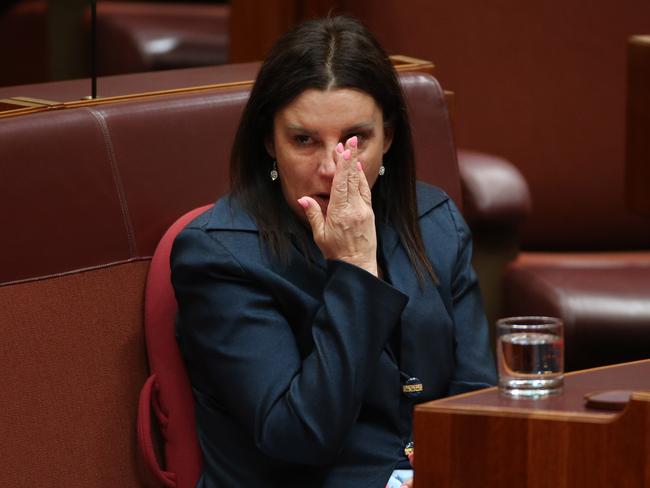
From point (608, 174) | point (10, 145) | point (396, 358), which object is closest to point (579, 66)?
point (608, 174)

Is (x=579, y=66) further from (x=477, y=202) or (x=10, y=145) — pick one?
(x=10, y=145)

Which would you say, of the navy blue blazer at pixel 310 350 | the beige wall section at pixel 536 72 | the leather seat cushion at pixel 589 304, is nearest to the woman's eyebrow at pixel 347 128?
the navy blue blazer at pixel 310 350

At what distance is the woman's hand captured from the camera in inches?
61.2

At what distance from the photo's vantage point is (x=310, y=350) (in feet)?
5.26

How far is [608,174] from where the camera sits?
297 centimetres

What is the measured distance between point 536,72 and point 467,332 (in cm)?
128

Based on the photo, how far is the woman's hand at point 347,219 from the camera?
155cm

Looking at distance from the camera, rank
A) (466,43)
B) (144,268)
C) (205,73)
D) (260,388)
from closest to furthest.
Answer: (260,388) → (144,268) → (205,73) → (466,43)

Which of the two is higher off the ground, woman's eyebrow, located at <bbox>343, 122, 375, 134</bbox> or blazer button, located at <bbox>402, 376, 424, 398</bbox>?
woman's eyebrow, located at <bbox>343, 122, 375, 134</bbox>

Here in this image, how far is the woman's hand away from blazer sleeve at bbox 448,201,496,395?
0.78ft

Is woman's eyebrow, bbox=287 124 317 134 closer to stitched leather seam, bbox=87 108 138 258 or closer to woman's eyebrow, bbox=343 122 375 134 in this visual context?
woman's eyebrow, bbox=343 122 375 134

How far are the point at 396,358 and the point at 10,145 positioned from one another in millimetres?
530

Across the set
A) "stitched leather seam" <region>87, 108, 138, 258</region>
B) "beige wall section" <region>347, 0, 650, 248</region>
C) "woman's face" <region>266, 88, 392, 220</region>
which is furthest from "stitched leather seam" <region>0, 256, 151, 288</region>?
"beige wall section" <region>347, 0, 650, 248</region>

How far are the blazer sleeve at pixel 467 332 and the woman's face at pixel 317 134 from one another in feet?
0.74
